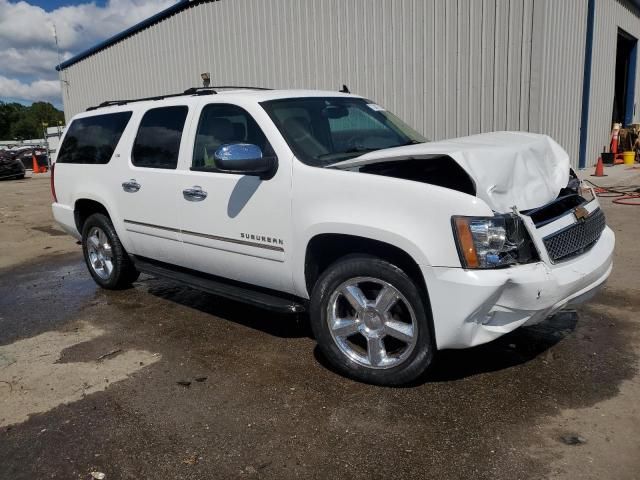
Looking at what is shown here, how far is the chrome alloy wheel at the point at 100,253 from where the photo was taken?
19.2 ft

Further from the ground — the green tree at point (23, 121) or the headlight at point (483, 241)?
the green tree at point (23, 121)

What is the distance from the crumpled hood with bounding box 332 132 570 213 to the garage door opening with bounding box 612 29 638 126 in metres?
17.2

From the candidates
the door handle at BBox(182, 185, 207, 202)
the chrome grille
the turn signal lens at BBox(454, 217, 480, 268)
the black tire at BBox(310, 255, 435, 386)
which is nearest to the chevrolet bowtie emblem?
the chrome grille

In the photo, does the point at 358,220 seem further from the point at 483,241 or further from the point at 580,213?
the point at 580,213

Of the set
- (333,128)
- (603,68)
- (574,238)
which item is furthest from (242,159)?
(603,68)

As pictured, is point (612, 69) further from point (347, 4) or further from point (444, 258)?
point (444, 258)

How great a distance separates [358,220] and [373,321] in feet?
2.14

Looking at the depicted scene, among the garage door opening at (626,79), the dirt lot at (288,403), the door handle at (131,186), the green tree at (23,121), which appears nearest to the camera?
the dirt lot at (288,403)

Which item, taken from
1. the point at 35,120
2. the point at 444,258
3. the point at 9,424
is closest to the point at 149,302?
the point at 9,424

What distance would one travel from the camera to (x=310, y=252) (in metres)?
3.77

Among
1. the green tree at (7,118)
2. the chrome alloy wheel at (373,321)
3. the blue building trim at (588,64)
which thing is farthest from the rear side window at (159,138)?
the green tree at (7,118)

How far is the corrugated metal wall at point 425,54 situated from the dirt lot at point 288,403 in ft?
20.2

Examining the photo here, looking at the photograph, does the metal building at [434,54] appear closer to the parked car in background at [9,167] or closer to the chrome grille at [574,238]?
the chrome grille at [574,238]

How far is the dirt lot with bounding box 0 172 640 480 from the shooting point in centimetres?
279
